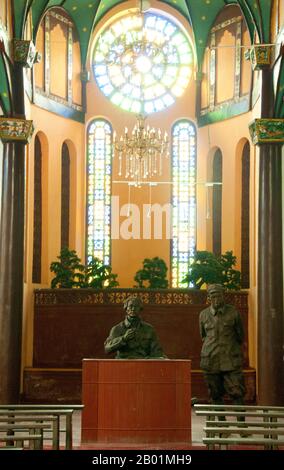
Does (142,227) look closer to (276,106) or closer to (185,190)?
(185,190)

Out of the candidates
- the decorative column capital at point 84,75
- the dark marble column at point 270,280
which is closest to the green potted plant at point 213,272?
the dark marble column at point 270,280

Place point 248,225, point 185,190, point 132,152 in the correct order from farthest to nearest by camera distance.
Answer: point 185,190 < point 248,225 < point 132,152

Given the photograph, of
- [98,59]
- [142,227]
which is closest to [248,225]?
[142,227]

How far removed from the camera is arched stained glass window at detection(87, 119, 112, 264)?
23734mm

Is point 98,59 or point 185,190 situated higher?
point 98,59

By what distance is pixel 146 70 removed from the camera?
25.0m

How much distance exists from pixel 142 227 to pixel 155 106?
3113 millimetres

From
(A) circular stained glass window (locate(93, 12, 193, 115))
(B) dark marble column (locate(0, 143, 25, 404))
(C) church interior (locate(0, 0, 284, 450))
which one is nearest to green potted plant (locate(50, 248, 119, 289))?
(C) church interior (locate(0, 0, 284, 450))

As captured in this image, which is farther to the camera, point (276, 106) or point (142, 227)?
point (142, 227)

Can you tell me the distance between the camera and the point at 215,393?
44.9 ft

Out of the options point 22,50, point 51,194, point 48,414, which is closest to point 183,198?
point 51,194

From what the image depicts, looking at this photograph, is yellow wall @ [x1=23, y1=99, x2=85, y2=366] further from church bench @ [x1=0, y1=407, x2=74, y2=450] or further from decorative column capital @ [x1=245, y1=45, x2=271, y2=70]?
church bench @ [x1=0, y1=407, x2=74, y2=450]

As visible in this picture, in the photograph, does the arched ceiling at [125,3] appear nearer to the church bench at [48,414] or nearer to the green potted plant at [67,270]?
the green potted plant at [67,270]

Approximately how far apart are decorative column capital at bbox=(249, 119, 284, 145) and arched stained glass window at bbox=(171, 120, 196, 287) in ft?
19.0
